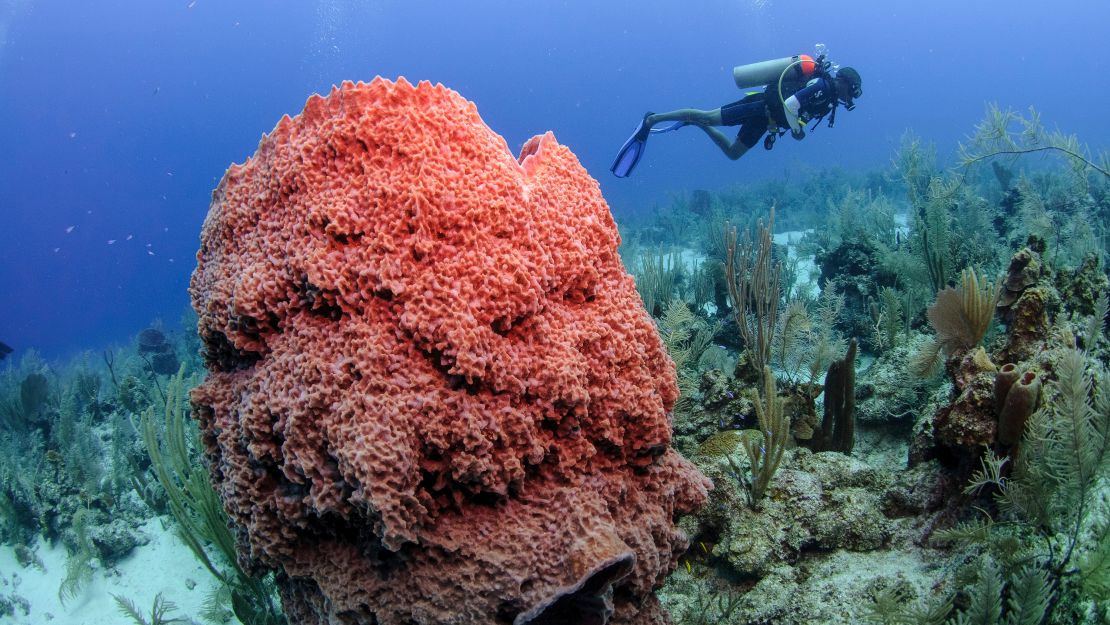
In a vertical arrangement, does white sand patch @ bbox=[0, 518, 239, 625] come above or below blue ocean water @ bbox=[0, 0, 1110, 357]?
below

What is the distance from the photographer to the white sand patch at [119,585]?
13.7 ft

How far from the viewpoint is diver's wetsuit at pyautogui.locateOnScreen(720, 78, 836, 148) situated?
9.12 meters

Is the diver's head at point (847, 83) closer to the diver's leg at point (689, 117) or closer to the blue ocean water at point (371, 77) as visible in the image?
the diver's leg at point (689, 117)

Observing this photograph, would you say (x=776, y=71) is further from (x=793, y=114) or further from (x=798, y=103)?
(x=793, y=114)

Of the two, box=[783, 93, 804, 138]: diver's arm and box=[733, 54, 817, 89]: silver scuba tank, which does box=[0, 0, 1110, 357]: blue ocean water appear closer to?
box=[733, 54, 817, 89]: silver scuba tank

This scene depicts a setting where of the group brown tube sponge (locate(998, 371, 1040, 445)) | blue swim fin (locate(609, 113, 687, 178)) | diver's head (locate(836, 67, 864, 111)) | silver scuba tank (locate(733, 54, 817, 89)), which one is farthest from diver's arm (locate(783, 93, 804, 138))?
brown tube sponge (locate(998, 371, 1040, 445))

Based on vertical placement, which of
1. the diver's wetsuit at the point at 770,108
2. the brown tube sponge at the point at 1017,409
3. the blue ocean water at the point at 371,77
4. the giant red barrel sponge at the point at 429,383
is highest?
the blue ocean water at the point at 371,77

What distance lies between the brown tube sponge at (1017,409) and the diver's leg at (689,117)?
8.99 metres

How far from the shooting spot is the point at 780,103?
365 inches

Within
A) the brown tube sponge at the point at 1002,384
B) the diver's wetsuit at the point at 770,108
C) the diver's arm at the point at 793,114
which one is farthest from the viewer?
the diver's wetsuit at the point at 770,108

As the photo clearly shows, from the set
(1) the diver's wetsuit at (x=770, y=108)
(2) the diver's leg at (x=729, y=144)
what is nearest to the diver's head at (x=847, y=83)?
(1) the diver's wetsuit at (x=770, y=108)

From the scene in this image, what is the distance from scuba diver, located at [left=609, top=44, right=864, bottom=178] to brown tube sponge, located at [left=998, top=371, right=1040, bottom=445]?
6996 millimetres

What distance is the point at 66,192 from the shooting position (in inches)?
3738

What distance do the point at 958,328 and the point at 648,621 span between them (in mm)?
3039
